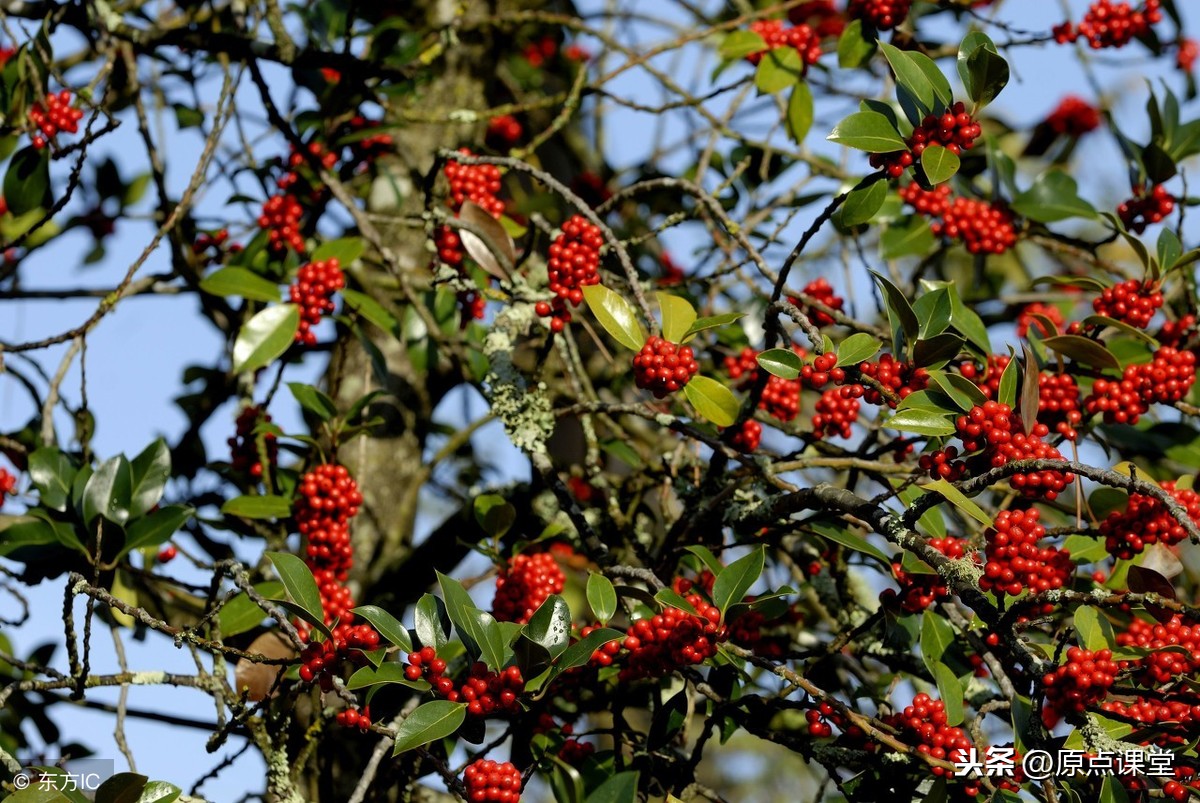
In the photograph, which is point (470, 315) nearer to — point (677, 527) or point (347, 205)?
point (347, 205)

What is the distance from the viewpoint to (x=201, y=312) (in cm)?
296

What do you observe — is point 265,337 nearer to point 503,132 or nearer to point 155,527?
point 155,527

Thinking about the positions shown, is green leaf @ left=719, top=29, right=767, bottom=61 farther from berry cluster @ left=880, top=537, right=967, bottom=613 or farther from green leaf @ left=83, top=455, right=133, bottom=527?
green leaf @ left=83, top=455, right=133, bottom=527

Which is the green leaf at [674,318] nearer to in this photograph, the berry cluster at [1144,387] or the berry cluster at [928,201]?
the berry cluster at [1144,387]

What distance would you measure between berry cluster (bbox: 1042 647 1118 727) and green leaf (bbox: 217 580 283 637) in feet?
4.37

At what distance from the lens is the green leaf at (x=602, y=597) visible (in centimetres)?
164

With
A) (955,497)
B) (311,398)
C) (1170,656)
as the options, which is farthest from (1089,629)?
(311,398)

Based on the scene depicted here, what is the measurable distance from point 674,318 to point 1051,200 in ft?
4.13

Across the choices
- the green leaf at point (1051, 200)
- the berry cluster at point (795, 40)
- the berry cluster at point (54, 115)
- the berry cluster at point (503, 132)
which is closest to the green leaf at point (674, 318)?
the berry cluster at point (795, 40)

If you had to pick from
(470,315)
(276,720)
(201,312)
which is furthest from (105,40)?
(276,720)

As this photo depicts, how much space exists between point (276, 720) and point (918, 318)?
1.28 metres

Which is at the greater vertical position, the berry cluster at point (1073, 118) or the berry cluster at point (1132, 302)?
the berry cluster at point (1073, 118)

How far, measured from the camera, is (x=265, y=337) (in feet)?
7.43

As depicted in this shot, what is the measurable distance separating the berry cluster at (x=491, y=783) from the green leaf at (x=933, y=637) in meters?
0.70
